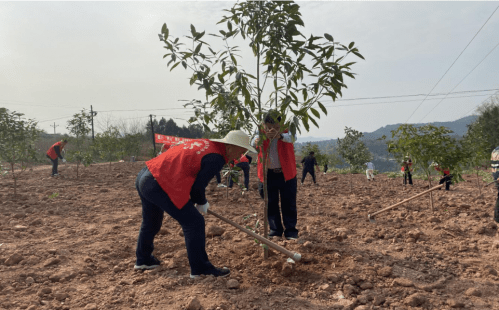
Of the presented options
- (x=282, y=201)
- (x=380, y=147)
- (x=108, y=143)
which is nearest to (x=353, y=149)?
(x=282, y=201)

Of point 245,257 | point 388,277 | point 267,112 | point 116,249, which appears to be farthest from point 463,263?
point 116,249

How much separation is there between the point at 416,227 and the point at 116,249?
14.7ft

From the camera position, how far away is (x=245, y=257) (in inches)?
148

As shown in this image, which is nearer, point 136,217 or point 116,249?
point 116,249

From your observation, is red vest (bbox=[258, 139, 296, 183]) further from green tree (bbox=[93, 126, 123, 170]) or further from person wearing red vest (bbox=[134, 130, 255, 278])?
green tree (bbox=[93, 126, 123, 170])

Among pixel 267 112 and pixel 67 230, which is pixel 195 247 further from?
pixel 67 230

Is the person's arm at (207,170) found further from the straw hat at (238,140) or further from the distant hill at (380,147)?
the distant hill at (380,147)

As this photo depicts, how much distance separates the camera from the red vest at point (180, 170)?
301 cm

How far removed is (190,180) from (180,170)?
0.13 metres

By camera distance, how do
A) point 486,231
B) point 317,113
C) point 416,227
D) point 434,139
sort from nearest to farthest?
point 317,113 → point 486,231 → point 416,227 → point 434,139

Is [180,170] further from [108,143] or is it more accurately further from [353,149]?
[108,143]

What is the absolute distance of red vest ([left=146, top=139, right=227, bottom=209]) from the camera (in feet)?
9.87

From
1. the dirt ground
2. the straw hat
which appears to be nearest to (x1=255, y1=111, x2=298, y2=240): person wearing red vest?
the dirt ground

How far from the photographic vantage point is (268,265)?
350 centimetres
